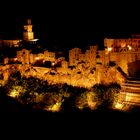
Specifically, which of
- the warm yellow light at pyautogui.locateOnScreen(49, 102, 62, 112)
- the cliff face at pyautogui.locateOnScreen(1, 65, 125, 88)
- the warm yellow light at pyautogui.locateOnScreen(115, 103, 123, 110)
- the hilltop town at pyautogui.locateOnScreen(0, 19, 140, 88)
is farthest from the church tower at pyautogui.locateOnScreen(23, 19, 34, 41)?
the warm yellow light at pyautogui.locateOnScreen(115, 103, 123, 110)

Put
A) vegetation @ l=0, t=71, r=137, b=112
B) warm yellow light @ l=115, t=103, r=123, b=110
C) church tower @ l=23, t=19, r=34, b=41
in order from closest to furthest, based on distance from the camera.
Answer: warm yellow light @ l=115, t=103, r=123, b=110
vegetation @ l=0, t=71, r=137, b=112
church tower @ l=23, t=19, r=34, b=41

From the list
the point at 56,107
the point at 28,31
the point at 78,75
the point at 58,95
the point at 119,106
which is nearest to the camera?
the point at 119,106

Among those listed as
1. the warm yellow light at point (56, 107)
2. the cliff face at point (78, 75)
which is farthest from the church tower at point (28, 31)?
the warm yellow light at point (56, 107)

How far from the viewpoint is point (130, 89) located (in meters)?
19.1

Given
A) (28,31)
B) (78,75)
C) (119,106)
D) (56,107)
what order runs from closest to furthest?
1. (119,106)
2. (56,107)
3. (78,75)
4. (28,31)

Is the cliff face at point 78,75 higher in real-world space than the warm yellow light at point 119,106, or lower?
higher

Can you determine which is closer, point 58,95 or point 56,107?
point 56,107

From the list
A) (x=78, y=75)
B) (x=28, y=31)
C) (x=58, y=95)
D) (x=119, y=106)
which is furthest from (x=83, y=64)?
(x=28, y=31)

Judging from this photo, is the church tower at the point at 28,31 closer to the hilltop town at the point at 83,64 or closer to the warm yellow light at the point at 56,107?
the hilltop town at the point at 83,64

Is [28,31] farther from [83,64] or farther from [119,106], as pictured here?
[119,106]

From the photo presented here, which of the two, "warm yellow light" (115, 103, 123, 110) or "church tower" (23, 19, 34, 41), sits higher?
"church tower" (23, 19, 34, 41)

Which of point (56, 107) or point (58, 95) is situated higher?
point (58, 95)

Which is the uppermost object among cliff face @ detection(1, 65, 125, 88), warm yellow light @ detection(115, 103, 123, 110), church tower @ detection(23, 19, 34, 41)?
church tower @ detection(23, 19, 34, 41)

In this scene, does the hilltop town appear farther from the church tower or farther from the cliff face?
the church tower
